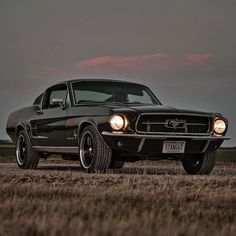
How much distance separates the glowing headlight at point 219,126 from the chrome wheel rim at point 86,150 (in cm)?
215

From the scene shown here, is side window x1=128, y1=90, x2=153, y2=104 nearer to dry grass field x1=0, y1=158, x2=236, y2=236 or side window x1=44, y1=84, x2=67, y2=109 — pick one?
side window x1=44, y1=84, x2=67, y2=109

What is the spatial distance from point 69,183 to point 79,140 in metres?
2.74

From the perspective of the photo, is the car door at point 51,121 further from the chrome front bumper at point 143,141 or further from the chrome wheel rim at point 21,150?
the chrome front bumper at point 143,141

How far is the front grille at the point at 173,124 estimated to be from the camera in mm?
10227

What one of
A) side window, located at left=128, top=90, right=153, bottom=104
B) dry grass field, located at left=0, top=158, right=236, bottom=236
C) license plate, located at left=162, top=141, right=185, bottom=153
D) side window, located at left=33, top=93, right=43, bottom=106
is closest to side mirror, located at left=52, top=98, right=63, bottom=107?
side window, located at left=128, top=90, right=153, bottom=104

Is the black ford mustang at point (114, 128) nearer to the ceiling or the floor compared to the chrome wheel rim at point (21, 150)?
nearer to the ceiling

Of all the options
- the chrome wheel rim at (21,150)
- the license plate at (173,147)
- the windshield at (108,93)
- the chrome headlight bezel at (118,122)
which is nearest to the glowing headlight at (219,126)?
the license plate at (173,147)

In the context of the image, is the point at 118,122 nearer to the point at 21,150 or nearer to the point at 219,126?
the point at 219,126

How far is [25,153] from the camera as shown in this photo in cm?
1282

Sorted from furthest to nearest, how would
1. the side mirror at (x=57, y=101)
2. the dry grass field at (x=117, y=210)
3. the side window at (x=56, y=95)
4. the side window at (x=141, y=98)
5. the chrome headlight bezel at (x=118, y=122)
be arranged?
the side window at (x=141, y=98) → the side window at (x=56, y=95) → the side mirror at (x=57, y=101) → the chrome headlight bezel at (x=118, y=122) → the dry grass field at (x=117, y=210)

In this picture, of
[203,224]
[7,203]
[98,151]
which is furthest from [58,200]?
[98,151]

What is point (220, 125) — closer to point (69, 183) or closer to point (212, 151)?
point (212, 151)

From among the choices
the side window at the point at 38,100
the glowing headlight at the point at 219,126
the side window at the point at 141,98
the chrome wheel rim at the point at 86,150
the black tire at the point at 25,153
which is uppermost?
the side window at the point at 141,98

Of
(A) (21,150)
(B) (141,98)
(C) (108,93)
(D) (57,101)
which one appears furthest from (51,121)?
(B) (141,98)
